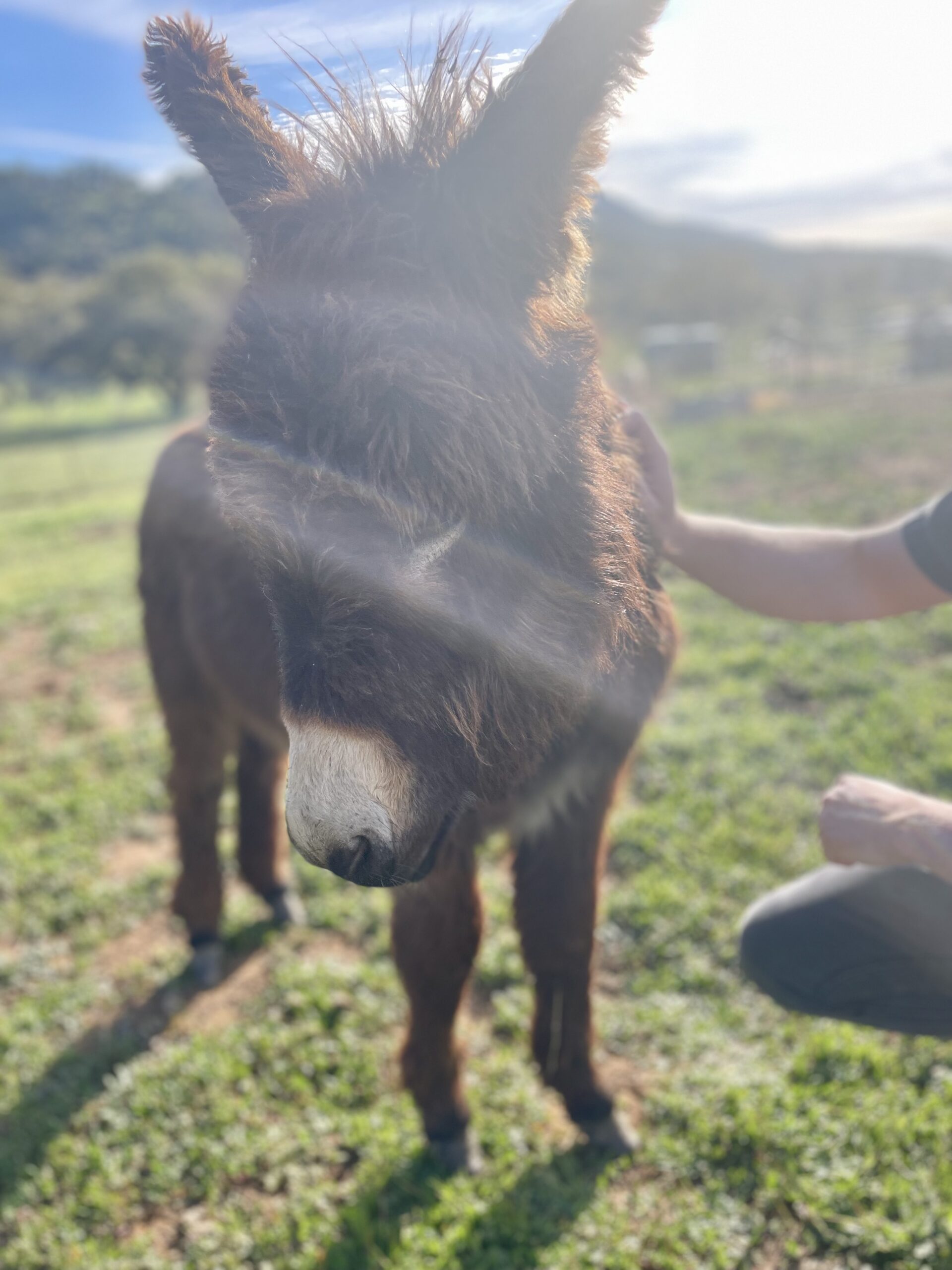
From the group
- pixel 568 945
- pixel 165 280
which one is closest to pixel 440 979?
pixel 568 945

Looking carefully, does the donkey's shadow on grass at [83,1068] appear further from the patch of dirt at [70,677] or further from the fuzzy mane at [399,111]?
the fuzzy mane at [399,111]

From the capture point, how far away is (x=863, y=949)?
2.09m

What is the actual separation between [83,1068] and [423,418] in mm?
2918

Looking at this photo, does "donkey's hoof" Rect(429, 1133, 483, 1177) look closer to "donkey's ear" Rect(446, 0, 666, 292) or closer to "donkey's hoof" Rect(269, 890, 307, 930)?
"donkey's hoof" Rect(269, 890, 307, 930)

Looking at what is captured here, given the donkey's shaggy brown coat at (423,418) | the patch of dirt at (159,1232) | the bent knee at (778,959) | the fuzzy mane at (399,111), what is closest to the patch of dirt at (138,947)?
the patch of dirt at (159,1232)

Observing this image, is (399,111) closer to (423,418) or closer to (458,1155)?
(423,418)

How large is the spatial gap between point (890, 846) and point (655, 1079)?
130 centimetres

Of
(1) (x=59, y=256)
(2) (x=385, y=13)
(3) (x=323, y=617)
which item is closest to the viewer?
(3) (x=323, y=617)

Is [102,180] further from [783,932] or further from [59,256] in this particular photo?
[783,932]

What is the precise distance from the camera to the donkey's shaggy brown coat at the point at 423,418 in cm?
119

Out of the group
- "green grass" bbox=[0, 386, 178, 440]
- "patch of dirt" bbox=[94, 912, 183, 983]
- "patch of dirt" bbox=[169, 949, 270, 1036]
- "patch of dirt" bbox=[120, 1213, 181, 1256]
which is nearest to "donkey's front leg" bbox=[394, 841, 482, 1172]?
"patch of dirt" bbox=[120, 1213, 181, 1256]

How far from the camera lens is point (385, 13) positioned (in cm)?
142

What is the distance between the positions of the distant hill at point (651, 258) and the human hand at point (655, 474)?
25.6m

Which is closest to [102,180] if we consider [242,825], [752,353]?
[752,353]
